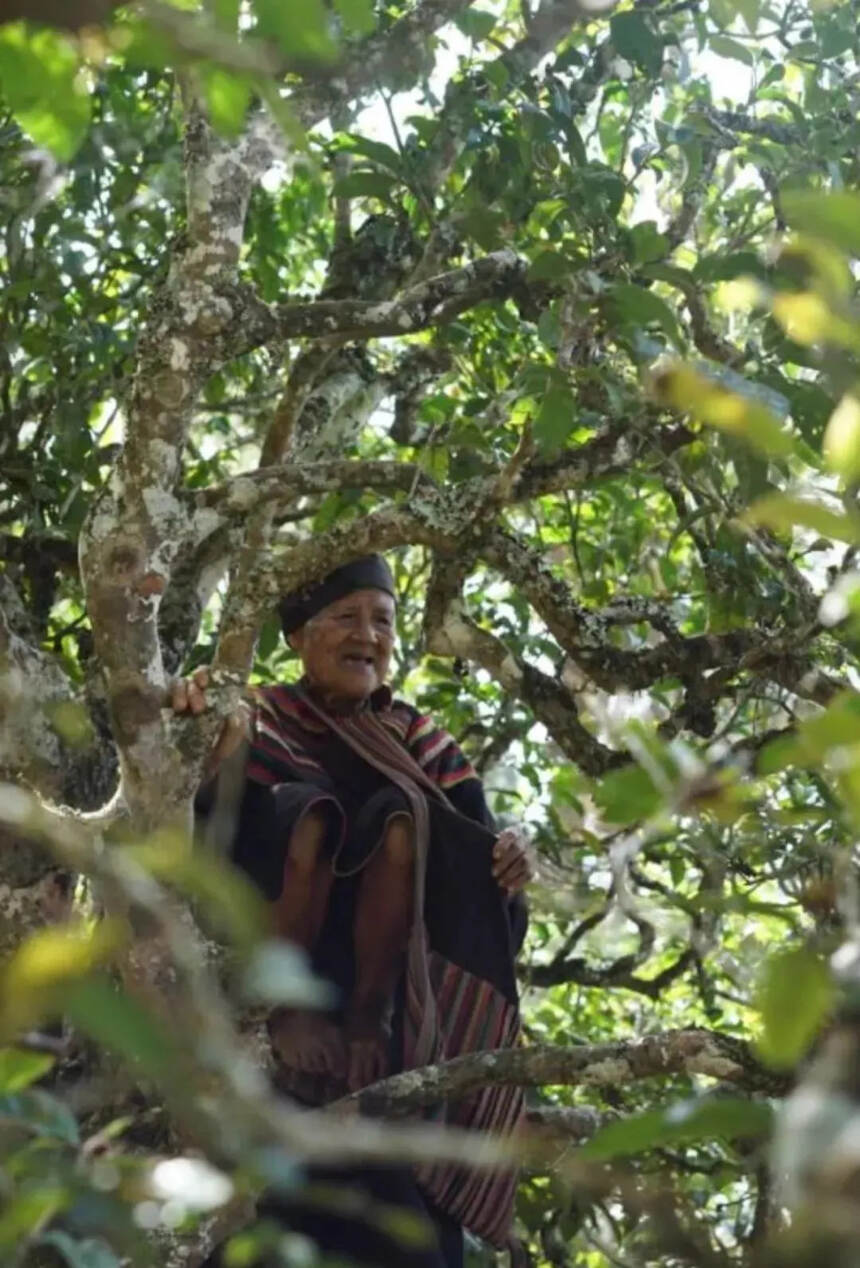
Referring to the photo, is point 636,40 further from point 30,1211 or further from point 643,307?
point 30,1211

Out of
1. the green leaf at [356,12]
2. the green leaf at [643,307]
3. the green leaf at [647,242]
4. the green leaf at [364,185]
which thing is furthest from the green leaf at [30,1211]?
the green leaf at [364,185]

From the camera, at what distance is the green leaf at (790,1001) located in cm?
74

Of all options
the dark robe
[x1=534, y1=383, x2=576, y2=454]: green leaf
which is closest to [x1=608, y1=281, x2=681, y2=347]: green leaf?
[x1=534, y1=383, x2=576, y2=454]: green leaf

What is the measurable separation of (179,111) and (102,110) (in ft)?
1.44

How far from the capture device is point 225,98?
1.03 metres

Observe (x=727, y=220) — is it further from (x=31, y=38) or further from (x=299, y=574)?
(x=31, y=38)

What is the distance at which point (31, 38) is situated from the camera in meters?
0.92

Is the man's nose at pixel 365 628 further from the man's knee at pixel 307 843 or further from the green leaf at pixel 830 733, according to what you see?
the green leaf at pixel 830 733

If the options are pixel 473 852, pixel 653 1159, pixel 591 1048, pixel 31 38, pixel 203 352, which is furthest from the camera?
pixel 653 1159

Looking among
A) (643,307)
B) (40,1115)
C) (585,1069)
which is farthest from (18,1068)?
(585,1069)

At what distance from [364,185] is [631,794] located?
97.6 inches

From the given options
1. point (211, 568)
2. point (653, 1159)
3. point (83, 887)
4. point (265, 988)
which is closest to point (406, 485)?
point (211, 568)

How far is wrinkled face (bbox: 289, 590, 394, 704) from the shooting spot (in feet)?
11.8

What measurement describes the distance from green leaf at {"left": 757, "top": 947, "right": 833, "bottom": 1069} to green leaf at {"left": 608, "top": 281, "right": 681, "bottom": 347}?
1266 mm
